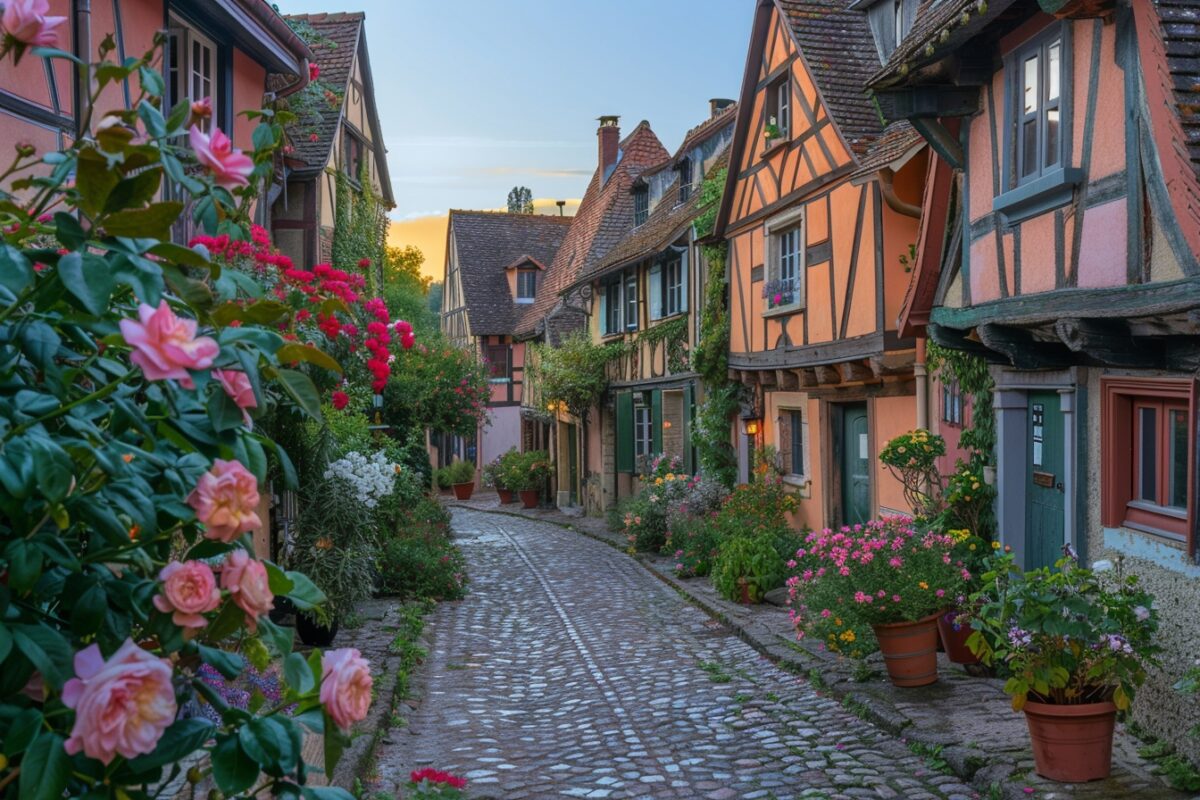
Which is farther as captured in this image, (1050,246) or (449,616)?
(449,616)

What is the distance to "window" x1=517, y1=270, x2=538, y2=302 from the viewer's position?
3588 cm

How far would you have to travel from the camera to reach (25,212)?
2252 millimetres

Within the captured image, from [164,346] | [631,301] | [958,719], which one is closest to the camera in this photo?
[164,346]

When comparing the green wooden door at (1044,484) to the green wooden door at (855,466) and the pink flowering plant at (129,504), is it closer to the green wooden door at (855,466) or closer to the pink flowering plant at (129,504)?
the green wooden door at (855,466)

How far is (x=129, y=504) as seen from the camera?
1.88 meters

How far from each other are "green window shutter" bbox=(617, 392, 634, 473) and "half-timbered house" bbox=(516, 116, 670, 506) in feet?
7.09

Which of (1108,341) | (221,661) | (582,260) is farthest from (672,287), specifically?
(221,661)

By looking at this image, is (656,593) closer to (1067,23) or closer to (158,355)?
(1067,23)

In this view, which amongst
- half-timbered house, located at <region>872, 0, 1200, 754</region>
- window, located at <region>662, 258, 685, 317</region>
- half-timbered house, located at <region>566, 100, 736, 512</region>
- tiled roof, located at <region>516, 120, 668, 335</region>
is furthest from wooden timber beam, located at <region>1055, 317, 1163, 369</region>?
tiled roof, located at <region>516, 120, 668, 335</region>

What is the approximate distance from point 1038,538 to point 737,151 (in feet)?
27.8

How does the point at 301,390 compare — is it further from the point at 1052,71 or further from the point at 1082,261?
the point at 1052,71

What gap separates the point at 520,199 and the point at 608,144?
130ft

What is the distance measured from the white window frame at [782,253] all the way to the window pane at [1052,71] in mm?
5850

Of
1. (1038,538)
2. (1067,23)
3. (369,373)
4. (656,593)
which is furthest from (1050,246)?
(656,593)
